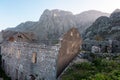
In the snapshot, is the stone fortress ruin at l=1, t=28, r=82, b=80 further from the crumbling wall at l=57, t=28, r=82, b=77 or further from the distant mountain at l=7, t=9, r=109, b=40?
the distant mountain at l=7, t=9, r=109, b=40

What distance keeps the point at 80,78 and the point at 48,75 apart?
16.4 feet

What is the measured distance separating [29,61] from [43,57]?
376 centimetres

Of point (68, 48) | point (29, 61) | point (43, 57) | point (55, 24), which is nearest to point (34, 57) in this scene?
point (29, 61)

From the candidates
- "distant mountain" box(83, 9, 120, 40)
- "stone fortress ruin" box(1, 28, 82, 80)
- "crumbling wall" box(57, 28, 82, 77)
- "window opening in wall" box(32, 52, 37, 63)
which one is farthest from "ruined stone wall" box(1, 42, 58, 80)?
"distant mountain" box(83, 9, 120, 40)

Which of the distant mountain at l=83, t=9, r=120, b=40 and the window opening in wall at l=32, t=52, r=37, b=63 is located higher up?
the distant mountain at l=83, t=9, r=120, b=40

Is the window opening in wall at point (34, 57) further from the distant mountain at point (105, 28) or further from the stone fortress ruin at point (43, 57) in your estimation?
the distant mountain at point (105, 28)

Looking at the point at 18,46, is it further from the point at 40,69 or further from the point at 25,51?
the point at 40,69

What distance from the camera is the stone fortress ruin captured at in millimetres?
21656

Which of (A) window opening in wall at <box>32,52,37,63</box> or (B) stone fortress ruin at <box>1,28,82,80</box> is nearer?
(B) stone fortress ruin at <box>1,28,82,80</box>

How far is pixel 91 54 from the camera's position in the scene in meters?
23.9

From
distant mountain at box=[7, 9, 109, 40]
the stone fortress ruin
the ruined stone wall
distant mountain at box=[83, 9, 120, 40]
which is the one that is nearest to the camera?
the stone fortress ruin

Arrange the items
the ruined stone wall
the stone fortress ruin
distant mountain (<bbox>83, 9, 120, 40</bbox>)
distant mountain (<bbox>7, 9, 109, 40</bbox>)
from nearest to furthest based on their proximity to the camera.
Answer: the stone fortress ruin
the ruined stone wall
distant mountain (<bbox>83, 9, 120, 40</bbox>)
distant mountain (<bbox>7, 9, 109, 40</bbox>)

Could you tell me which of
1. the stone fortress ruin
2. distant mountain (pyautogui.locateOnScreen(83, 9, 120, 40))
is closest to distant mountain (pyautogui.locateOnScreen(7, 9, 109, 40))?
distant mountain (pyautogui.locateOnScreen(83, 9, 120, 40))

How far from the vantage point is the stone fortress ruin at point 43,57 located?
21.7 metres
